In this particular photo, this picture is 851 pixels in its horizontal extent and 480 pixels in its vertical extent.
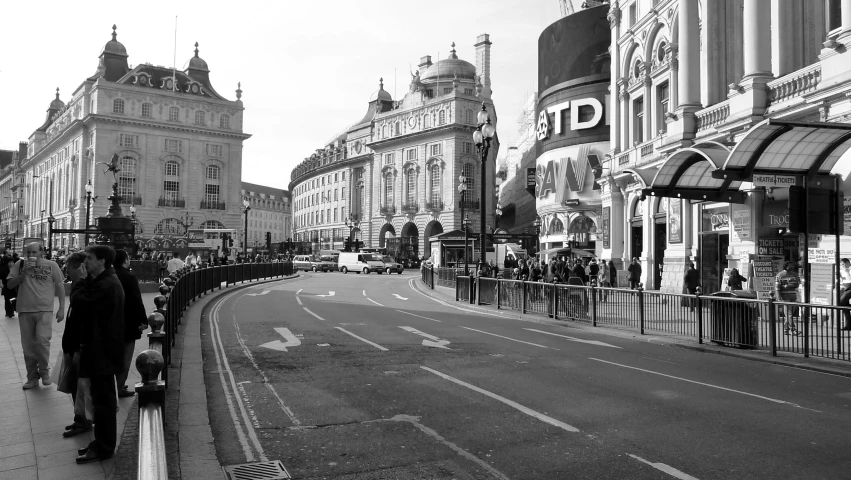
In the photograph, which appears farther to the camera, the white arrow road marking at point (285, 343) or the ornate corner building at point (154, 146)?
the ornate corner building at point (154, 146)

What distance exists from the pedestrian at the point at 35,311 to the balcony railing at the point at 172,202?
89683 millimetres

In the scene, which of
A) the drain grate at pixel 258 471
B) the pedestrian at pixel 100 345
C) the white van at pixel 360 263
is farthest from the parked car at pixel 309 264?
the drain grate at pixel 258 471

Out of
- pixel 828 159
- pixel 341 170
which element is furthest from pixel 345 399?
pixel 341 170

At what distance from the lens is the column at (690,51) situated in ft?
83.1

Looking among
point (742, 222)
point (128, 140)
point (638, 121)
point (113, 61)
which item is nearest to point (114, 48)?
point (113, 61)

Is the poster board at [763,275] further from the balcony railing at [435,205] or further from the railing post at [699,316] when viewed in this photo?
the balcony railing at [435,205]

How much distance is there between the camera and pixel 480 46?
98562mm

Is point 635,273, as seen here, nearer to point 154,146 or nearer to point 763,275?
point 763,275

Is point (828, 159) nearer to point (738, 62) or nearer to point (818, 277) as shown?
point (818, 277)

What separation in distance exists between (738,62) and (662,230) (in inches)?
321

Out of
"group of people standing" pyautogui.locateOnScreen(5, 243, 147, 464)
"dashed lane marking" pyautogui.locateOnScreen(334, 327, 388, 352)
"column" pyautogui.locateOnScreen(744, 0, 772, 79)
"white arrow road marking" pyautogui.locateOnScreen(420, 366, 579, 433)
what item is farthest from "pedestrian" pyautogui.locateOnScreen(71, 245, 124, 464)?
"column" pyautogui.locateOnScreen(744, 0, 772, 79)

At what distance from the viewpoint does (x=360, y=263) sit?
199 feet

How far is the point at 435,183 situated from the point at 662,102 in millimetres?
61523

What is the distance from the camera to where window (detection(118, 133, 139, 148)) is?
88.7 m
